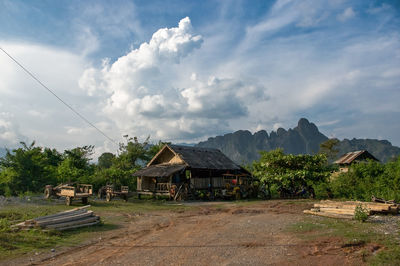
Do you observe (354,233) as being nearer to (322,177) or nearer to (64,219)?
(64,219)

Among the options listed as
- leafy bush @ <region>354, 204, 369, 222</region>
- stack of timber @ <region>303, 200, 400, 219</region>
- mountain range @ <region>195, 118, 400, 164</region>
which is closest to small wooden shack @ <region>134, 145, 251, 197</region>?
stack of timber @ <region>303, 200, 400, 219</region>

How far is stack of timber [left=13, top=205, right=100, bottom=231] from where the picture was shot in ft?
32.1

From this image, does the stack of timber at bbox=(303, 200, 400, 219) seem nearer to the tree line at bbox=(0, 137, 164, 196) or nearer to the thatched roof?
the thatched roof

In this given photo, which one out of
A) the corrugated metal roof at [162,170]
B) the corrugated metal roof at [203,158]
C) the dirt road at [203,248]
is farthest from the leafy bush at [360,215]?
the corrugated metal roof at [203,158]

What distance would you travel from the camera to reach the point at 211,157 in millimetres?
27719

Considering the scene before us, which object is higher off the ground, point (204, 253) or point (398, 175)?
point (398, 175)

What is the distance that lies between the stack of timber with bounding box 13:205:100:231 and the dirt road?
1.37m

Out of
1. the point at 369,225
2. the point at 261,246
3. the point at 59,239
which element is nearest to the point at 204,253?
the point at 261,246

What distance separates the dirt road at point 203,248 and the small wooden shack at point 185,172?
12.6m

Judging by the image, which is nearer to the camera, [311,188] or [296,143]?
[311,188]

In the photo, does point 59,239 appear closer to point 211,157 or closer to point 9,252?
point 9,252

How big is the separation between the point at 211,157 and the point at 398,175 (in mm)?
15033

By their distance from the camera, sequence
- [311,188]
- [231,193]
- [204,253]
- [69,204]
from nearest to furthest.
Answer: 1. [204,253]
2. [69,204]
3. [311,188]
4. [231,193]

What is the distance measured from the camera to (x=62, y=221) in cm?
1016
